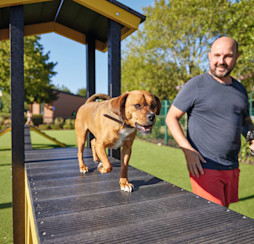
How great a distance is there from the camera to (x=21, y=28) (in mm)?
2865

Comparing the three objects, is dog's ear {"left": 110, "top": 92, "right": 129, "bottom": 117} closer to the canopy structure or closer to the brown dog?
the brown dog

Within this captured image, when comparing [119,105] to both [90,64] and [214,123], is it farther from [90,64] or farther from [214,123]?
[90,64]

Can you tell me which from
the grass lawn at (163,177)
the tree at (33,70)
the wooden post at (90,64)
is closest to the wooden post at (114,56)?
the wooden post at (90,64)

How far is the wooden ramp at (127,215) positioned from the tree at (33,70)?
26780 mm

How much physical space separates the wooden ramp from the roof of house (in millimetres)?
2297

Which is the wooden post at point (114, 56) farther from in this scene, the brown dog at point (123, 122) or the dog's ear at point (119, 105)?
the dog's ear at point (119, 105)

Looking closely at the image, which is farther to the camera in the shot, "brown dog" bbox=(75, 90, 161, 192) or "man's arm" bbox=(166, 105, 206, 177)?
"man's arm" bbox=(166, 105, 206, 177)

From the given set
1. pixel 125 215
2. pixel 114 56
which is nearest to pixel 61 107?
pixel 114 56

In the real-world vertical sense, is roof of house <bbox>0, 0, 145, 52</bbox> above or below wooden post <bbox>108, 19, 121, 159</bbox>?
above

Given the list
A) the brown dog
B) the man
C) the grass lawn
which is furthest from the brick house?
the man

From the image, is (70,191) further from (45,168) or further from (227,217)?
(227,217)

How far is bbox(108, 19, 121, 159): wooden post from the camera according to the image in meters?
3.26

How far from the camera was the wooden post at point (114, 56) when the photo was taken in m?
3.26

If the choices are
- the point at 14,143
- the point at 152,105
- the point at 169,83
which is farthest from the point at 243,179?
the point at 169,83
